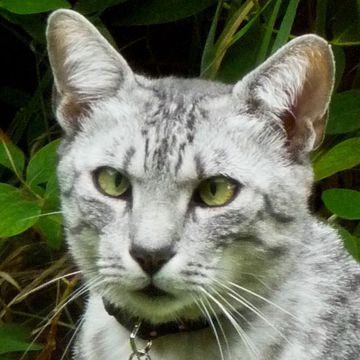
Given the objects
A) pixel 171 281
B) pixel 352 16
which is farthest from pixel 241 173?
pixel 352 16

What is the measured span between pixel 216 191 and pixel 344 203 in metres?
0.54

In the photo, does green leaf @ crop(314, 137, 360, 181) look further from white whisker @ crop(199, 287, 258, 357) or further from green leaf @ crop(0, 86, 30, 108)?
green leaf @ crop(0, 86, 30, 108)

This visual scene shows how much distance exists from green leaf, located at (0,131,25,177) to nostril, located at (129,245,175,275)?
0.69 m

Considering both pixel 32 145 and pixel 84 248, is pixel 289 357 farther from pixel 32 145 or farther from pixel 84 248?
pixel 32 145

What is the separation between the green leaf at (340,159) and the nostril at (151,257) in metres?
0.69

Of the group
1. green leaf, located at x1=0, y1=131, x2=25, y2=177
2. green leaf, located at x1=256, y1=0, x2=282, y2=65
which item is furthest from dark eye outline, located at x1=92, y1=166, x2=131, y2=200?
green leaf, located at x1=256, y1=0, x2=282, y2=65

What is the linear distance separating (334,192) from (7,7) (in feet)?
2.44

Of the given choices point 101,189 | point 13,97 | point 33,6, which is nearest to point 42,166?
point 33,6

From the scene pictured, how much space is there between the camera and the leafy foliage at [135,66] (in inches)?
79.7

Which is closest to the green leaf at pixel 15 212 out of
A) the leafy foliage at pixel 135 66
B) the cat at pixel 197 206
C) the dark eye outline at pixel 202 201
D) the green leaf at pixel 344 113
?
the leafy foliage at pixel 135 66

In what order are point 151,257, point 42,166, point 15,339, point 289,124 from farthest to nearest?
point 15,339, point 42,166, point 289,124, point 151,257

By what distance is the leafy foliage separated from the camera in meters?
2.03

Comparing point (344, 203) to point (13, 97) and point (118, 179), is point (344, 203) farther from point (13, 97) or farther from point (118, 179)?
point (13, 97)

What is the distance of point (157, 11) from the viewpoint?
240 cm
